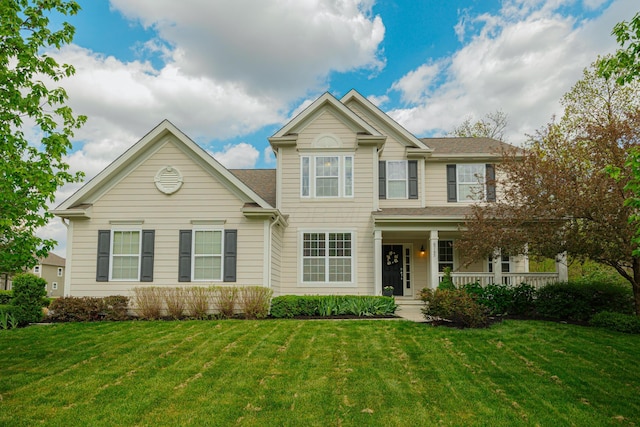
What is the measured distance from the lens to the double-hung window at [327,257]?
53.0ft

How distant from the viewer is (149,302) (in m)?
13.1

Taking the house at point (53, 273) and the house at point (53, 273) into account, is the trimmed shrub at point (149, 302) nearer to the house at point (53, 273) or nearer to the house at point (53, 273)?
the house at point (53, 273)

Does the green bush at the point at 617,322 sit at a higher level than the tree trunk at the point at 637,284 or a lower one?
lower

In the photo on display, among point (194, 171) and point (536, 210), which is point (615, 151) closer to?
point (536, 210)

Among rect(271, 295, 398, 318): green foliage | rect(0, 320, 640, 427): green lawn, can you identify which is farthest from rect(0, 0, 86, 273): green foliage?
rect(271, 295, 398, 318): green foliage

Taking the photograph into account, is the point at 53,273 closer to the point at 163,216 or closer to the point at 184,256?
the point at 163,216

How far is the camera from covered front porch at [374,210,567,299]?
50.2 ft

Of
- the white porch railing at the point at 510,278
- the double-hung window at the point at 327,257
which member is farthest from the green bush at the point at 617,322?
the double-hung window at the point at 327,257

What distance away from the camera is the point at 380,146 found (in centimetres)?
1666

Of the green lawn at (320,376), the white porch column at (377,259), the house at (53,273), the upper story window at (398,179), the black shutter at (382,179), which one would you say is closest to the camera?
the green lawn at (320,376)

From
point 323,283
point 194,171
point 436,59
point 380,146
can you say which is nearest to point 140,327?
point 194,171

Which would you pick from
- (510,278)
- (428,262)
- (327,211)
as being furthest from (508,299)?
(327,211)

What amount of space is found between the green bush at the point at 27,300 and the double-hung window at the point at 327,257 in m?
7.85

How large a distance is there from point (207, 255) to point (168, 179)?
2641 millimetres
